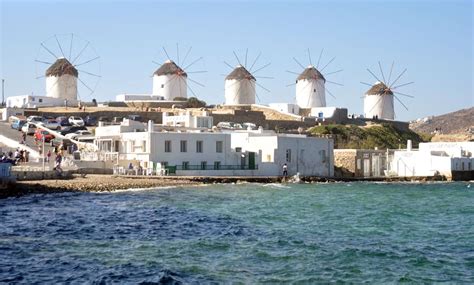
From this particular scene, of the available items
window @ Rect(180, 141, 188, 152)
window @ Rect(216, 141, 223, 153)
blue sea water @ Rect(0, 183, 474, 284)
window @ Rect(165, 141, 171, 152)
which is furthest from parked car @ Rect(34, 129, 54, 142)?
blue sea water @ Rect(0, 183, 474, 284)

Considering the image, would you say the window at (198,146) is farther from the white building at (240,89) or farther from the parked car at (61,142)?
the white building at (240,89)

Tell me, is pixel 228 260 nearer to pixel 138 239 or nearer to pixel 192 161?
pixel 138 239

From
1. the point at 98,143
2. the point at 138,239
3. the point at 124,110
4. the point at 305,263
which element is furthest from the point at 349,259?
the point at 124,110

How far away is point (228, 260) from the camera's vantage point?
1742 centimetres

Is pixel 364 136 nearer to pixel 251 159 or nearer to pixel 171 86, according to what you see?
pixel 171 86

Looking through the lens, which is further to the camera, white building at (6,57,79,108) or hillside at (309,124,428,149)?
white building at (6,57,79,108)

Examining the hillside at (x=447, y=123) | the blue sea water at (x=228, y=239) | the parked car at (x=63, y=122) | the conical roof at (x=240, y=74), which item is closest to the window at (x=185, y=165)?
the blue sea water at (x=228, y=239)

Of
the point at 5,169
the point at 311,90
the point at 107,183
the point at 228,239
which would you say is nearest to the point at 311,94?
the point at 311,90

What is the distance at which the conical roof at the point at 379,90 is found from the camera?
9388 centimetres

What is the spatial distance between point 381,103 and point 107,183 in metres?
64.0

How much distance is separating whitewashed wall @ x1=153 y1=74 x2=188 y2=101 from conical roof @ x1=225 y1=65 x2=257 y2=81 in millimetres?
6507

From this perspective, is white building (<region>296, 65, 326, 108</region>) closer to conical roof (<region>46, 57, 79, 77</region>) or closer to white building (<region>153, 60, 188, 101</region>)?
white building (<region>153, 60, 188, 101</region>)

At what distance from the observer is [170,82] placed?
90.9 m

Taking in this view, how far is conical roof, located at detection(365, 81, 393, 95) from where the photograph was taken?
93875 millimetres
